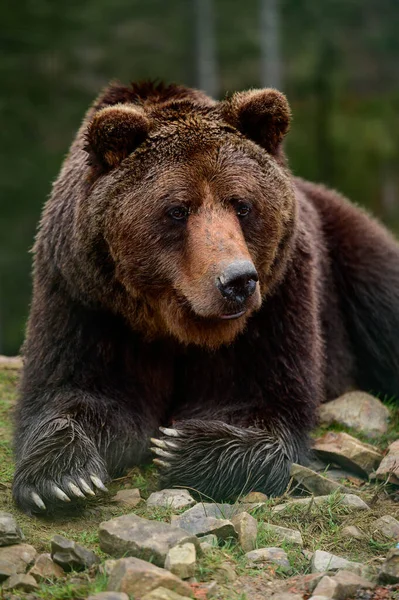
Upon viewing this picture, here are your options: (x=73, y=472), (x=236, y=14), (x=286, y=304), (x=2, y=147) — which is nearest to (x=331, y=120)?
(x=236, y=14)

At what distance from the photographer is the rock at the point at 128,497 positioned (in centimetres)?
478

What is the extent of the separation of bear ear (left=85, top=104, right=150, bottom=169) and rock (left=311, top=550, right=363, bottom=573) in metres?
2.36

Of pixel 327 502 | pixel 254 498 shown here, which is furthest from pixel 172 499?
pixel 327 502

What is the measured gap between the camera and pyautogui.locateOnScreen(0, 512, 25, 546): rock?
3904 mm

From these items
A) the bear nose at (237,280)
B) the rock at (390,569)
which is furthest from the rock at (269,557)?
the bear nose at (237,280)

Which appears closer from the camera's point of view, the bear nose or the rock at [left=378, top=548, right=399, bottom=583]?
the rock at [left=378, top=548, right=399, bottom=583]

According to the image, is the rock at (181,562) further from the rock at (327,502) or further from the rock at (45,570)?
the rock at (327,502)

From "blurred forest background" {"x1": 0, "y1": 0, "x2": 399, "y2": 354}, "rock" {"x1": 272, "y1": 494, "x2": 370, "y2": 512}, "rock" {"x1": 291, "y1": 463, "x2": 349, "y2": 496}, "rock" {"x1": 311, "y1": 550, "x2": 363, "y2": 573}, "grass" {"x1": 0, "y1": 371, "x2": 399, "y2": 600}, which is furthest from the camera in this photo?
"blurred forest background" {"x1": 0, "y1": 0, "x2": 399, "y2": 354}

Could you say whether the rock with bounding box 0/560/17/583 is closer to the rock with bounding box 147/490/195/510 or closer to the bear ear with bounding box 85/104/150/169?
the rock with bounding box 147/490/195/510

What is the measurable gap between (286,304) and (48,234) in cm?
151

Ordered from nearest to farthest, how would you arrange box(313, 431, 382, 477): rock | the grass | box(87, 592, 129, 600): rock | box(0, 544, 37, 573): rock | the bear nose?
box(87, 592, 129, 600): rock, the grass, box(0, 544, 37, 573): rock, the bear nose, box(313, 431, 382, 477): rock

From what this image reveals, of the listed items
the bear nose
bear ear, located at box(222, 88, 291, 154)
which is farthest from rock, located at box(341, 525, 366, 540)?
bear ear, located at box(222, 88, 291, 154)

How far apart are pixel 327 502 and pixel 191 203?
167 centimetres

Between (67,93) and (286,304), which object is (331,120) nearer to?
(67,93)
